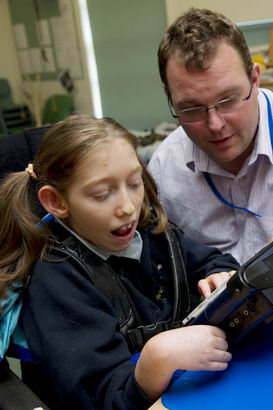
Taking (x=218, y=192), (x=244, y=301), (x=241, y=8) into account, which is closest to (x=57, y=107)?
(x=241, y=8)

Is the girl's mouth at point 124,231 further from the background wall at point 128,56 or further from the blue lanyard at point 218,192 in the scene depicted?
the background wall at point 128,56

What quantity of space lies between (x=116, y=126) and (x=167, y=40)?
15.1 inches

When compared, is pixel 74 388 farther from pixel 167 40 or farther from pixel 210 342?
pixel 167 40

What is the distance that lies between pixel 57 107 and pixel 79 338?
419 centimetres

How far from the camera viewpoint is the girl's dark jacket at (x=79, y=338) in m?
0.81

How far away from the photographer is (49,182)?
3.34 ft

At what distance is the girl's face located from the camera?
0.94 metres

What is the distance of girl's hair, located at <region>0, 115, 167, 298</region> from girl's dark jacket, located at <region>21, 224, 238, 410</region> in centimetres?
5

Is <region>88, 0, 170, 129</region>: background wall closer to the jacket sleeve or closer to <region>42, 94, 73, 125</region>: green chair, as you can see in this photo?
<region>42, 94, 73, 125</region>: green chair

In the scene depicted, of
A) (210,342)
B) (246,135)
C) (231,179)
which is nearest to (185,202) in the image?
(231,179)

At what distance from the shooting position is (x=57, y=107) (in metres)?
4.79

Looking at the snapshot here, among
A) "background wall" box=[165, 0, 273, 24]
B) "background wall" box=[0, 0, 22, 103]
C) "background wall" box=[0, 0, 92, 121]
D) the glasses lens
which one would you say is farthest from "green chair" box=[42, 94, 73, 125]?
the glasses lens

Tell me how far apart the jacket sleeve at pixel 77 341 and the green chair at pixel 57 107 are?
392 cm

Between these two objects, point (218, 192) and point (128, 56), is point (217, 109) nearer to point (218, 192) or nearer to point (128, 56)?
point (218, 192)
